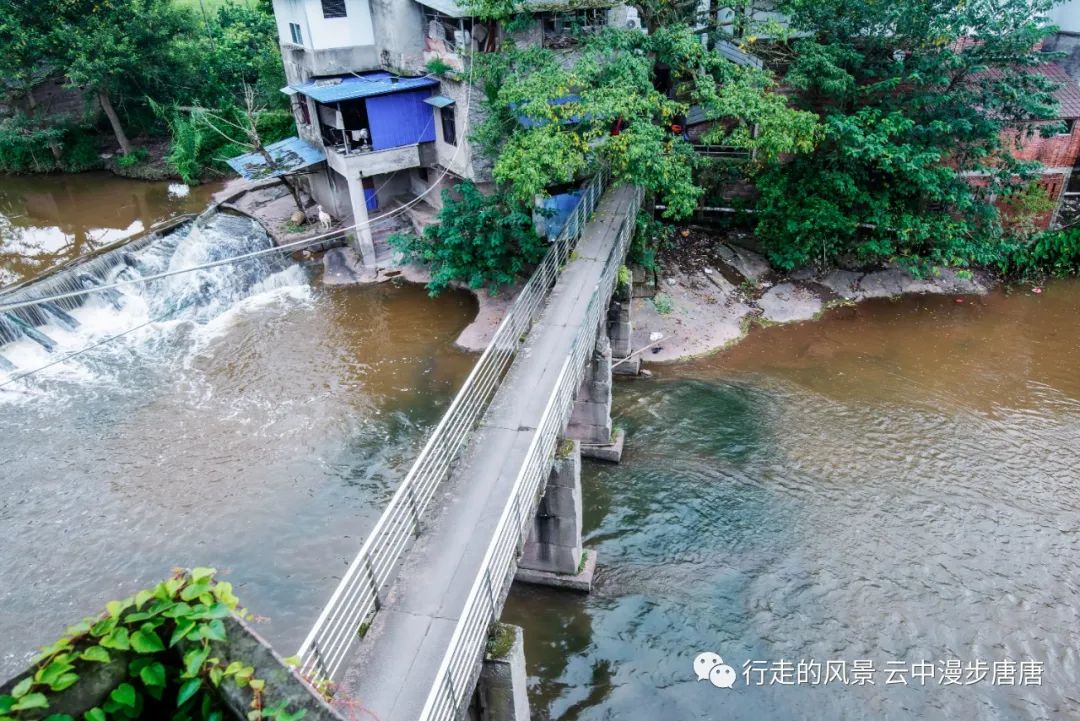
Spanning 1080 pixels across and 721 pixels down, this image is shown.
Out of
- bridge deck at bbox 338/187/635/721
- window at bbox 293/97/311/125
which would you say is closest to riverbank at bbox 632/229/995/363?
bridge deck at bbox 338/187/635/721

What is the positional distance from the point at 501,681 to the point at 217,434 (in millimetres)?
12497

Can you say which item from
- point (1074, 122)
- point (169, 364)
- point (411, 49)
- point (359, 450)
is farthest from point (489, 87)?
point (1074, 122)

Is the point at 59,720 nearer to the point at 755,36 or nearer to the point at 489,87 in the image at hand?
the point at 489,87

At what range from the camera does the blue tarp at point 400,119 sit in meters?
24.7

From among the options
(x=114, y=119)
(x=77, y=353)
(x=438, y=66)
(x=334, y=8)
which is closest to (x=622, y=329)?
(x=438, y=66)

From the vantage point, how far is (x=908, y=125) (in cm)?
2020

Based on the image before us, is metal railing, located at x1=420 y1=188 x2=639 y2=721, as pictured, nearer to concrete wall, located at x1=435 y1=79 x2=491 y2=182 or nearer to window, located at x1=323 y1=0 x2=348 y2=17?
concrete wall, located at x1=435 y1=79 x2=491 y2=182

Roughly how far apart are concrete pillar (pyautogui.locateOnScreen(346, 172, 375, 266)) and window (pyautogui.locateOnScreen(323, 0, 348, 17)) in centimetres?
586

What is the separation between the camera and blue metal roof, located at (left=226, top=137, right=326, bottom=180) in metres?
27.2

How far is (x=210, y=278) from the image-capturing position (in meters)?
25.1

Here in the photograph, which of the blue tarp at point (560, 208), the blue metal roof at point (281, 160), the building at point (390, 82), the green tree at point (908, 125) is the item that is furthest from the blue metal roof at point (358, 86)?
the green tree at point (908, 125)

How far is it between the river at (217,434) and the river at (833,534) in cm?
519

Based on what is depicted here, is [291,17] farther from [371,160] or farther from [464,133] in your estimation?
[464,133]

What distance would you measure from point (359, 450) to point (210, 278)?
36.9ft
